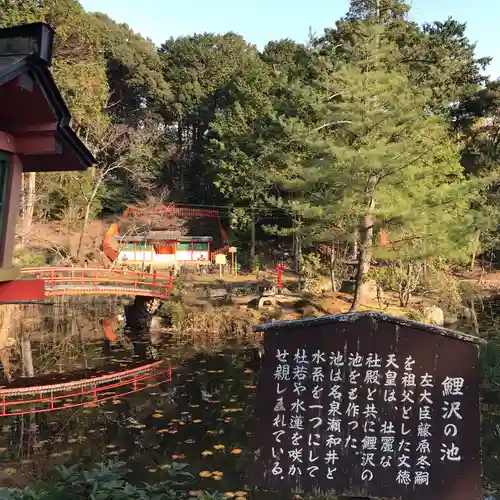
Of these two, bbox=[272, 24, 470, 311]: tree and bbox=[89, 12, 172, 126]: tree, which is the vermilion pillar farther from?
bbox=[89, 12, 172, 126]: tree

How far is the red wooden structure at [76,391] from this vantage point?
10.2 meters

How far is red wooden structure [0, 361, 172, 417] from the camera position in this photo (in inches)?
401

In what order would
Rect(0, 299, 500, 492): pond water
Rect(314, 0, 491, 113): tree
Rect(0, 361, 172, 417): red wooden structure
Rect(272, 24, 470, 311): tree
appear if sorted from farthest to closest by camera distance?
1. Rect(314, 0, 491, 113): tree
2. Rect(272, 24, 470, 311): tree
3. Rect(0, 361, 172, 417): red wooden structure
4. Rect(0, 299, 500, 492): pond water

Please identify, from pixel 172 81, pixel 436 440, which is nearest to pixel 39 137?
pixel 436 440

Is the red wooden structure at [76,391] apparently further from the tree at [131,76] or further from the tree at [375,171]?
the tree at [131,76]

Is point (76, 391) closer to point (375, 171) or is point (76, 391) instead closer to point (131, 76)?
point (375, 171)

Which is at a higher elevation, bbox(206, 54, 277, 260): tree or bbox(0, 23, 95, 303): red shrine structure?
bbox(206, 54, 277, 260): tree

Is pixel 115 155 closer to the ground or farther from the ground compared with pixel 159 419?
farther from the ground

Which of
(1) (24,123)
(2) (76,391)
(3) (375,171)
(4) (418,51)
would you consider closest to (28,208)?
(2) (76,391)

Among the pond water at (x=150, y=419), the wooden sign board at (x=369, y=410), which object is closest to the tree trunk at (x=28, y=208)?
the pond water at (x=150, y=419)

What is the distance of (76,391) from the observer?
1132cm

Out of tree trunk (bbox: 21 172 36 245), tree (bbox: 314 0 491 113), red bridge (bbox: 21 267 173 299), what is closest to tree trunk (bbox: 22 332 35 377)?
red bridge (bbox: 21 267 173 299)

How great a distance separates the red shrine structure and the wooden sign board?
2790mm

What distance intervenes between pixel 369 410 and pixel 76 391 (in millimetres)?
8924
